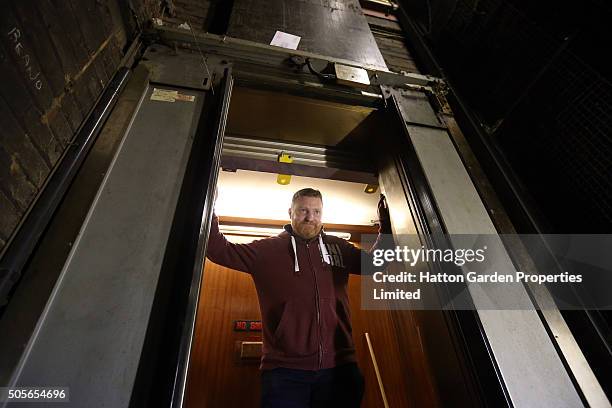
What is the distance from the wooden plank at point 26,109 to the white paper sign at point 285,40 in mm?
2107

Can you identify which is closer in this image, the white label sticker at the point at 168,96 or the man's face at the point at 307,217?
the white label sticker at the point at 168,96

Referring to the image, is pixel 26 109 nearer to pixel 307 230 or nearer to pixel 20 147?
pixel 20 147

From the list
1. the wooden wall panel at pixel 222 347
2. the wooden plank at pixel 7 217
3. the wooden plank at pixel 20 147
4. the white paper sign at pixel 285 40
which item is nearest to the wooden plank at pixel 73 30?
the wooden plank at pixel 20 147

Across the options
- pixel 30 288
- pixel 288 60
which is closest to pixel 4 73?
pixel 30 288

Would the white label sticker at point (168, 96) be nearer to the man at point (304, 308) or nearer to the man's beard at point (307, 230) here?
the man at point (304, 308)

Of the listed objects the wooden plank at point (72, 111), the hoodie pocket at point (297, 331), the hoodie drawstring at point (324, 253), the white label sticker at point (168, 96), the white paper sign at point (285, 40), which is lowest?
the hoodie pocket at point (297, 331)

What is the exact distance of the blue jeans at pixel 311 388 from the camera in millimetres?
1732

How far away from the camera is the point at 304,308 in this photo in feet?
6.51

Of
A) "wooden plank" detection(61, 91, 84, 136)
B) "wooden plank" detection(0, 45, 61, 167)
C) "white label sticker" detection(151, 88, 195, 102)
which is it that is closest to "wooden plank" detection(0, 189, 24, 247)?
"wooden plank" detection(0, 45, 61, 167)

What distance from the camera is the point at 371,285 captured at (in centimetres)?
274

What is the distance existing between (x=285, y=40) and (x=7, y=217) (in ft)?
8.67

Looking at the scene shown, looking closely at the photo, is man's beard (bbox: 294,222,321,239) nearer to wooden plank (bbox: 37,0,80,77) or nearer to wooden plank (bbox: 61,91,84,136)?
wooden plank (bbox: 61,91,84,136)

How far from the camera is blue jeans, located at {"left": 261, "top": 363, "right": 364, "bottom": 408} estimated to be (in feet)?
5.68

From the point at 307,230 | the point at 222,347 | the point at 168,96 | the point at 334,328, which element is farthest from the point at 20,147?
the point at 222,347
